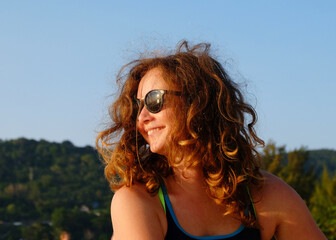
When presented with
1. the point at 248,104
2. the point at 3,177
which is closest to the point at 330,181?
the point at 248,104

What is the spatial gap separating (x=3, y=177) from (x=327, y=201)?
39316 mm

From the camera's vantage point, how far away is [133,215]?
1.68m

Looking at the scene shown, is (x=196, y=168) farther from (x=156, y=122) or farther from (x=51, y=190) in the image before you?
(x=51, y=190)

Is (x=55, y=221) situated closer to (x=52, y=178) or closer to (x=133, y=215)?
(x=52, y=178)

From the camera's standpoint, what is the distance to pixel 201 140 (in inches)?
74.4

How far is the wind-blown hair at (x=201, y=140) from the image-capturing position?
1846 mm

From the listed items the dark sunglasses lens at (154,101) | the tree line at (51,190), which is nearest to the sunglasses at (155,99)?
the dark sunglasses lens at (154,101)

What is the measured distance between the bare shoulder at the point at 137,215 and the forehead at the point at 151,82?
1.40 ft

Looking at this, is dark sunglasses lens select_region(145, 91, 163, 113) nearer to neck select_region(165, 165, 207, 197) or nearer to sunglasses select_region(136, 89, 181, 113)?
sunglasses select_region(136, 89, 181, 113)

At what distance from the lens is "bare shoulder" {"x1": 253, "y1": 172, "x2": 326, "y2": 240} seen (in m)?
1.81

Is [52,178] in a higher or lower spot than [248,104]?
lower

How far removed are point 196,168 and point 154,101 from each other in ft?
1.03

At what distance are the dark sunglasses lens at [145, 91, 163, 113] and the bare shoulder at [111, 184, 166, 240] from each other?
1.06ft

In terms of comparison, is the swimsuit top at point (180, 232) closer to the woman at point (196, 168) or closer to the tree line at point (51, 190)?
the woman at point (196, 168)
